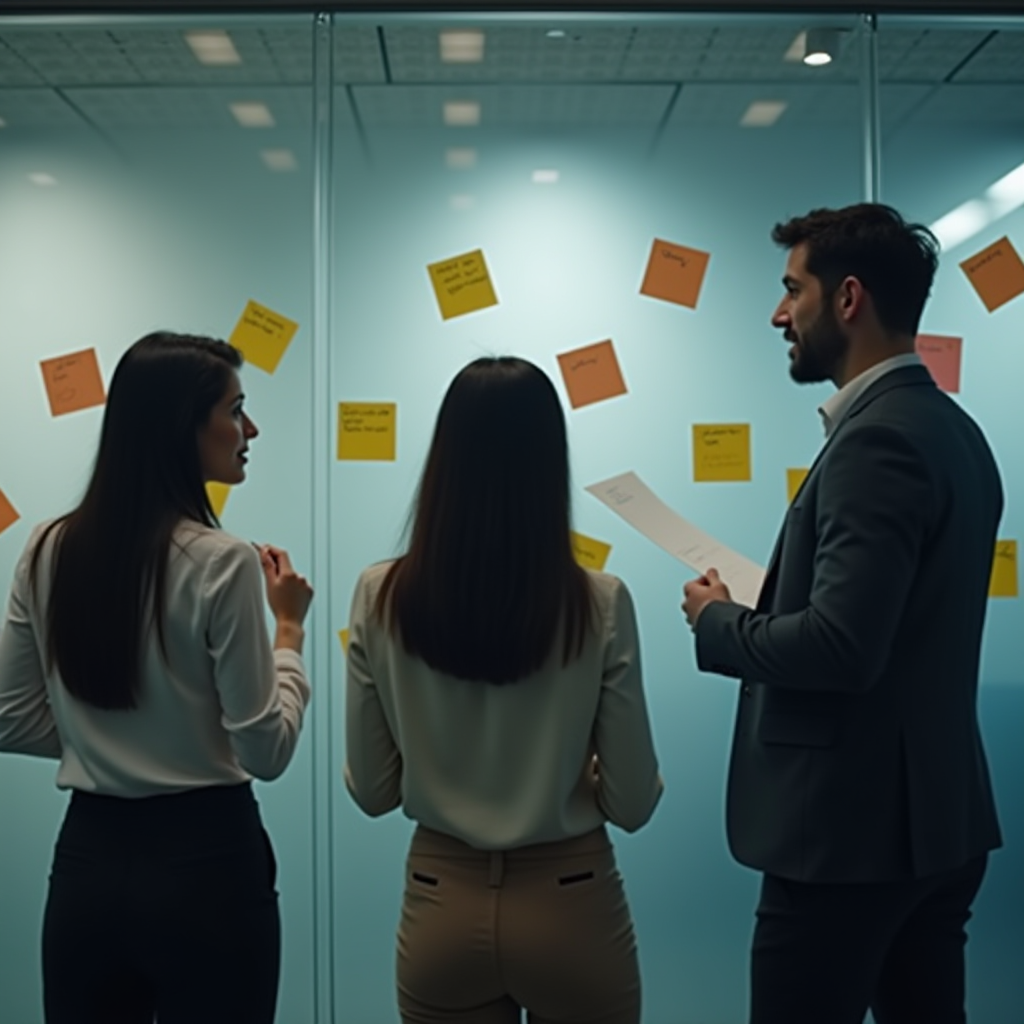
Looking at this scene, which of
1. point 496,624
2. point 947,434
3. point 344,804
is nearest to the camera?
point 496,624

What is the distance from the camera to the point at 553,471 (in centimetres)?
152

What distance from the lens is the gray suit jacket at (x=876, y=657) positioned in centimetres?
148

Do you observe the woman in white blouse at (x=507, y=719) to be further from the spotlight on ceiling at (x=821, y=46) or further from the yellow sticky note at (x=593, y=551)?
the spotlight on ceiling at (x=821, y=46)

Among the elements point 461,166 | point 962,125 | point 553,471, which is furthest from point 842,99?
point 553,471

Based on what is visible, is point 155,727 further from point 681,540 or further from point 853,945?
point 853,945

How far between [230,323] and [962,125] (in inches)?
63.0

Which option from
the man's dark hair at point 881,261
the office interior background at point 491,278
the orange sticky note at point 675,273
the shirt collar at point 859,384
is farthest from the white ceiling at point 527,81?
the shirt collar at point 859,384

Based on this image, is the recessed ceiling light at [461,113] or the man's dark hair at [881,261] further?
the recessed ceiling light at [461,113]

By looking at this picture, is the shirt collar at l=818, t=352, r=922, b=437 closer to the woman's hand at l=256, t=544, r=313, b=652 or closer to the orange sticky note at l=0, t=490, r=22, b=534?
the woman's hand at l=256, t=544, r=313, b=652

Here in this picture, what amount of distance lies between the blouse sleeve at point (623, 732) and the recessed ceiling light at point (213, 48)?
5.31 feet

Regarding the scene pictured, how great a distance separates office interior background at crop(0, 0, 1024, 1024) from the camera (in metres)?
2.54

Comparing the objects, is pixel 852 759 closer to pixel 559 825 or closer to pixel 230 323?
pixel 559 825

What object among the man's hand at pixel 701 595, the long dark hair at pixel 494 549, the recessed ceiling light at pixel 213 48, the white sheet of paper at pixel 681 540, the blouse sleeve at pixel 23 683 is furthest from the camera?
the recessed ceiling light at pixel 213 48

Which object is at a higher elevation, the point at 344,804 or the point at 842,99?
the point at 842,99
